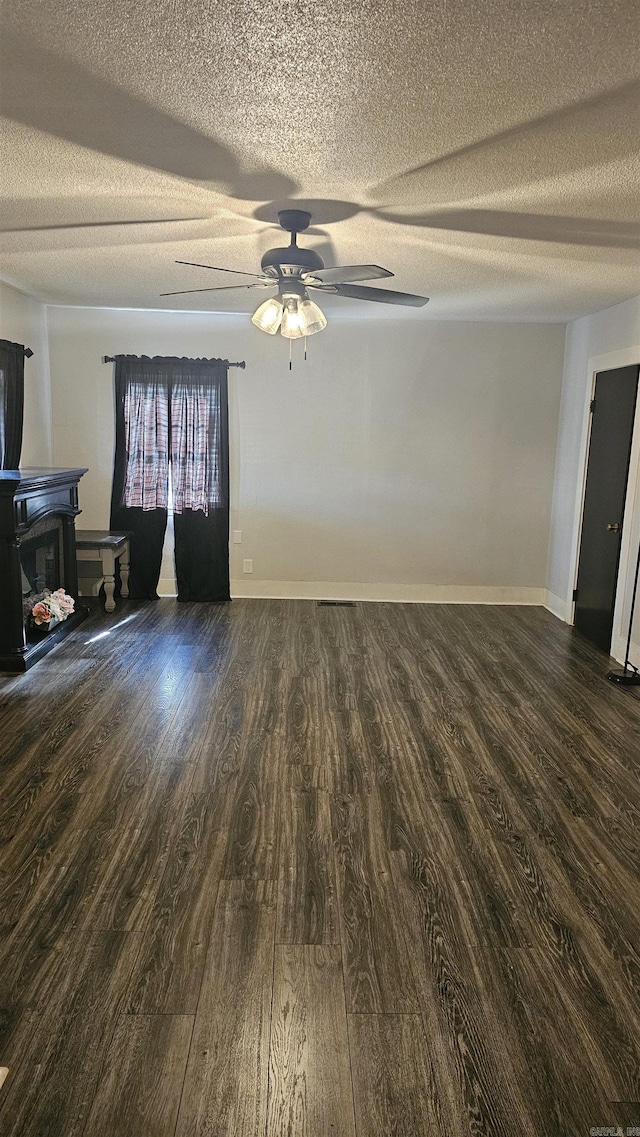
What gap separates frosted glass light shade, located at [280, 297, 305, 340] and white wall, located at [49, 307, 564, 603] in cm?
292

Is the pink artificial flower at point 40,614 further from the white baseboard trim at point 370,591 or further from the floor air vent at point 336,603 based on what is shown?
the floor air vent at point 336,603

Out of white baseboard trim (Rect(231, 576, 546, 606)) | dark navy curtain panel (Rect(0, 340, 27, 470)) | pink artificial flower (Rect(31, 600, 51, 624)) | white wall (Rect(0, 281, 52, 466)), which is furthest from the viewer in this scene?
white baseboard trim (Rect(231, 576, 546, 606))

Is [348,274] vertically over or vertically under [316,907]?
over

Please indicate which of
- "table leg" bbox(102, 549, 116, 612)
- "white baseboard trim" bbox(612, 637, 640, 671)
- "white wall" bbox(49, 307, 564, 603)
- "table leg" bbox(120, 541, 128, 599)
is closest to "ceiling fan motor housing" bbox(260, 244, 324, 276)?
"white wall" bbox(49, 307, 564, 603)

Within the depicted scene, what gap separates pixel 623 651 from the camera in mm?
5129

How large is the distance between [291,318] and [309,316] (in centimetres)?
9

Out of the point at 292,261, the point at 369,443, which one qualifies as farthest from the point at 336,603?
the point at 292,261

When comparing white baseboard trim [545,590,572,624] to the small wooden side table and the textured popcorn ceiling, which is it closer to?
the textured popcorn ceiling

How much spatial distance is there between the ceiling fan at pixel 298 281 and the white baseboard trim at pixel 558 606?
134 inches

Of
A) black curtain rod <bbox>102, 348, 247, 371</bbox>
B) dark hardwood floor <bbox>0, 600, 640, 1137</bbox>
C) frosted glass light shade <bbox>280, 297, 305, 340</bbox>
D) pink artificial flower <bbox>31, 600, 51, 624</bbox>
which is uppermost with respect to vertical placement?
black curtain rod <bbox>102, 348, 247, 371</bbox>

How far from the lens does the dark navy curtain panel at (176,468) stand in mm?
6496

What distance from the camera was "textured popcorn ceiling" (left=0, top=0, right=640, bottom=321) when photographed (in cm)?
177

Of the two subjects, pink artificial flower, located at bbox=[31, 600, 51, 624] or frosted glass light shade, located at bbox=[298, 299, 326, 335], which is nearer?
frosted glass light shade, located at bbox=[298, 299, 326, 335]

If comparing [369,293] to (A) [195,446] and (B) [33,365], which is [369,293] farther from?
(B) [33,365]
